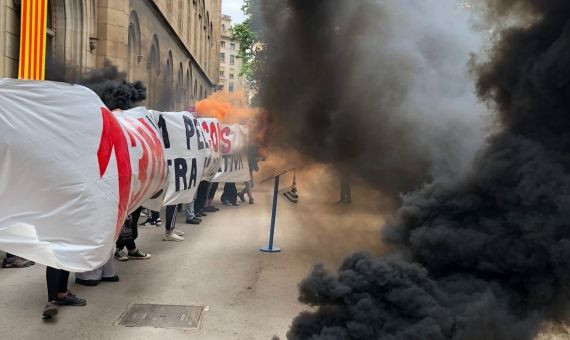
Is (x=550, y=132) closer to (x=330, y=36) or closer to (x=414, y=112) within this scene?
(x=414, y=112)

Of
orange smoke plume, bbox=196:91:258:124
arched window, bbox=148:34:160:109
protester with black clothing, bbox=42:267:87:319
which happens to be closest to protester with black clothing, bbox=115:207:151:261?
protester with black clothing, bbox=42:267:87:319

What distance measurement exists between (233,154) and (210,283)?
657 cm

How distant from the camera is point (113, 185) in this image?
4.57 metres

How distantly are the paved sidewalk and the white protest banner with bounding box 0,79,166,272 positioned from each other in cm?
96

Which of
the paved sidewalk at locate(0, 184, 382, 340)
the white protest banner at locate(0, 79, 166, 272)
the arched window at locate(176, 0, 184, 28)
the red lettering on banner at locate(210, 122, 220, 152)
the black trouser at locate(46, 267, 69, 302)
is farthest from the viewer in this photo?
the arched window at locate(176, 0, 184, 28)

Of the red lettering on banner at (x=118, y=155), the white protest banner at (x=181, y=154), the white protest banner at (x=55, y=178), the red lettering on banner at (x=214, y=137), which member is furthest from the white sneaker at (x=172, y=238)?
the white protest banner at (x=55, y=178)

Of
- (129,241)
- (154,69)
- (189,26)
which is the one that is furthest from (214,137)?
(189,26)

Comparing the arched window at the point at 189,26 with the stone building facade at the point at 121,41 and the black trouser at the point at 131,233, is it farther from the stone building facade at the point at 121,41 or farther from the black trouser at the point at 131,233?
the black trouser at the point at 131,233

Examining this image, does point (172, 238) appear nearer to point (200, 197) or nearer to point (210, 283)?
point (210, 283)

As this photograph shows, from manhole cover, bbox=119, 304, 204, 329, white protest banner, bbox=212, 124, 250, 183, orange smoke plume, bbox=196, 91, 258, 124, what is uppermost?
orange smoke plume, bbox=196, 91, 258, 124

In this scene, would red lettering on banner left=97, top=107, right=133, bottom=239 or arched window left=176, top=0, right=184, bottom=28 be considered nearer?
red lettering on banner left=97, top=107, right=133, bottom=239

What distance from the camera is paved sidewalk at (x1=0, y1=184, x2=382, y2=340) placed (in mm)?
4824

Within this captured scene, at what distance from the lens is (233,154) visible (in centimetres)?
1270

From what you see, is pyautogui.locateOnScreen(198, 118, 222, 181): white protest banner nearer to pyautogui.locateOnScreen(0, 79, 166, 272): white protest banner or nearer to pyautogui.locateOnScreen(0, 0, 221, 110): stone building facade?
pyautogui.locateOnScreen(0, 0, 221, 110): stone building facade
